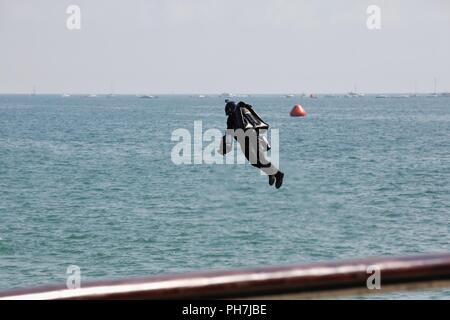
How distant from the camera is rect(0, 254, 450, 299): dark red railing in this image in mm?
2053

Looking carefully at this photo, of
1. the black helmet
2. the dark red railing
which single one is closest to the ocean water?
the black helmet

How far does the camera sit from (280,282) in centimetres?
214

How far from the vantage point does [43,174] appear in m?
69.7

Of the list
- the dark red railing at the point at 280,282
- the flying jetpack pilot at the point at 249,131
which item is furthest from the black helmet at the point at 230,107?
the dark red railing at the point at 280,282

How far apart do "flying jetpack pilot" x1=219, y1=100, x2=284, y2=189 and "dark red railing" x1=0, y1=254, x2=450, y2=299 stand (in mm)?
3702

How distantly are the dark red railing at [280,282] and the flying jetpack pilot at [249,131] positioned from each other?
3.70m

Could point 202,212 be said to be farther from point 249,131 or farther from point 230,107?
point 249,131

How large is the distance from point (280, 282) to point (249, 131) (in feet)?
12.7

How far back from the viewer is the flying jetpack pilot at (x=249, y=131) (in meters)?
6.00

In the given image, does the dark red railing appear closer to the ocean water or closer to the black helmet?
the black helmet
